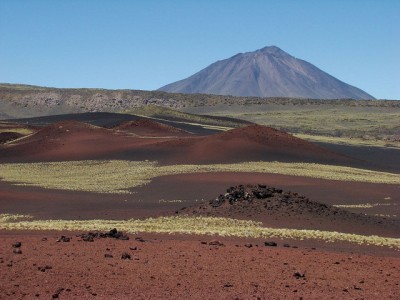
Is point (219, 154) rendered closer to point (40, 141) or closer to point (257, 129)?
point (257, 129)

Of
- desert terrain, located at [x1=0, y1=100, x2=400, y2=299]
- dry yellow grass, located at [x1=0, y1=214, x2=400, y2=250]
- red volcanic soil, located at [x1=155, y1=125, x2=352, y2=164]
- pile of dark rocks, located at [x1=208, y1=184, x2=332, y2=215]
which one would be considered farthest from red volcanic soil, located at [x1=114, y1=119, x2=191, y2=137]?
dry yellow grass, located at [x1=0, y1=214, x2=400, y2=250]

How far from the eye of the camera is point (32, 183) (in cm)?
5103

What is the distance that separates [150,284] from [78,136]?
2506 inches

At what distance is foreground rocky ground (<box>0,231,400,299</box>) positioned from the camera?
1502 cm

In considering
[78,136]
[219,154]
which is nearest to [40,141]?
[78,136]

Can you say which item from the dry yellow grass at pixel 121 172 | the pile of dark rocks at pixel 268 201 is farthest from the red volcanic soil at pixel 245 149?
the pile of dark rocks at pixel 268 201

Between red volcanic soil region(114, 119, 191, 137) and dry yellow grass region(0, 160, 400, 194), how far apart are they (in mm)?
19720

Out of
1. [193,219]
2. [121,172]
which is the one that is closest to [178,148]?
[121,172]

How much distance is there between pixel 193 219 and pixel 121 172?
28369 millimetres

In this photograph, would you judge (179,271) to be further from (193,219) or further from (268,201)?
(268,201)

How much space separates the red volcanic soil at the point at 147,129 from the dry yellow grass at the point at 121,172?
1972 cm

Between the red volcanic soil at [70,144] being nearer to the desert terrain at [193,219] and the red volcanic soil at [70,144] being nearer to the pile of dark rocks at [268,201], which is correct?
the desert terrain at [193,219]

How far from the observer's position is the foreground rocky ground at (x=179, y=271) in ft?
49.3

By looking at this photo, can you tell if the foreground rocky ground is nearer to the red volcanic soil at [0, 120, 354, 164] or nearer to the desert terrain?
the desert terrain
